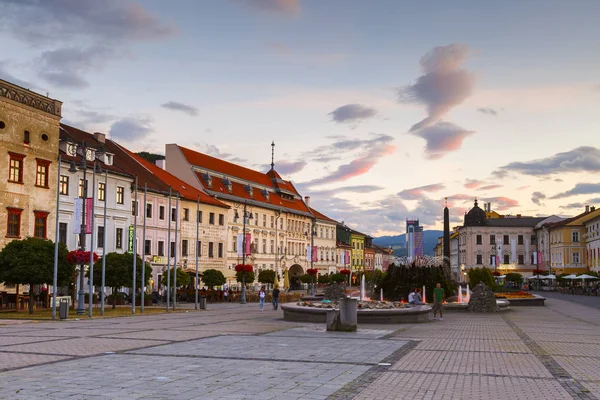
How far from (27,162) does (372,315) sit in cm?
2822

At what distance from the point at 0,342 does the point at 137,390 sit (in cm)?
1017

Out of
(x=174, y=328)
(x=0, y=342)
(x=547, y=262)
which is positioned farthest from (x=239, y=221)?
(x=547, y=262)

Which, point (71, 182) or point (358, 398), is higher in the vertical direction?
point (71, 182)

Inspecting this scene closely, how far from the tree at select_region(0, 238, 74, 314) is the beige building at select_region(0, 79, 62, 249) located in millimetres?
7635

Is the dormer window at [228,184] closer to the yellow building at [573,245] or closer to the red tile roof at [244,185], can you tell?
the red tile roof at [244,185]

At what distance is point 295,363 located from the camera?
14.9 metres

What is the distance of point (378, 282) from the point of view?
47000 mm

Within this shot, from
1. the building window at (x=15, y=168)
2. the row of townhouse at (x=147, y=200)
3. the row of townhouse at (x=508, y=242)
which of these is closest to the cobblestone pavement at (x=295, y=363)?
the row of townhouse at (x=147, y=200)

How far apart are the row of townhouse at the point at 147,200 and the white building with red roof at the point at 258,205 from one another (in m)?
0.15

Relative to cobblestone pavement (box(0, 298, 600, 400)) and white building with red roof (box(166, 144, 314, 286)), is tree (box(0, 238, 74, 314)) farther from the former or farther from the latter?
white building with red roof (box(166, 144, 314, 286))

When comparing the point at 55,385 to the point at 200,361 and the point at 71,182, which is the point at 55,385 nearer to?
the point at 200,361

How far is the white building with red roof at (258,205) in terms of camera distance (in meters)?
78.8

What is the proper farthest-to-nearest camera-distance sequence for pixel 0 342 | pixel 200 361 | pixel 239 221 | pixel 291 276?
pixel 291 276
pixel 239 221
pixel 0 342
pixel 200 361

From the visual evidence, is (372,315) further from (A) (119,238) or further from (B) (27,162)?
(A) (119,238)
